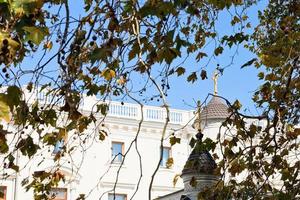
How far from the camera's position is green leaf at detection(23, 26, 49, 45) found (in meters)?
2.95

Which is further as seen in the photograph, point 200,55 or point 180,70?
point 200,55

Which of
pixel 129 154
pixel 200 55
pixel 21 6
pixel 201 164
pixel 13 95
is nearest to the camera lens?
pixel 21 6

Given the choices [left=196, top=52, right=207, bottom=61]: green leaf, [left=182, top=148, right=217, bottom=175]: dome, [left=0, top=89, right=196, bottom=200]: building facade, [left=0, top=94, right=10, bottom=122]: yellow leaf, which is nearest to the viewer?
[left=0, top=94, right=10, bottom=122]: yellow leaf

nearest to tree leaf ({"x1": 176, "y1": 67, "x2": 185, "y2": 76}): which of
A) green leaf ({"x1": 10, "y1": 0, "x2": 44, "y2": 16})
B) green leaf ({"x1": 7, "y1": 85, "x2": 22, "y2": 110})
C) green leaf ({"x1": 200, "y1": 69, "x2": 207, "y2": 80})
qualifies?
green leaf ({"x1": 200, "y1": 69, "x2": 207, "y2": 80})

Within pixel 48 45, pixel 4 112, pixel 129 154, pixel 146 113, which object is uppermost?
pixel 146 113

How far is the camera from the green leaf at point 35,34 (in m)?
2.95

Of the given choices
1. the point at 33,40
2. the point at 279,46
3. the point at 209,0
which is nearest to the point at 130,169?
the point at 279,46

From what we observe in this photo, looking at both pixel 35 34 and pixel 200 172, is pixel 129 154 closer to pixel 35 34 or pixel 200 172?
pixel 200 172

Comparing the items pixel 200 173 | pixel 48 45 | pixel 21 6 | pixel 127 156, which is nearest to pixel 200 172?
pixel 200 173

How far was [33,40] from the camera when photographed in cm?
295

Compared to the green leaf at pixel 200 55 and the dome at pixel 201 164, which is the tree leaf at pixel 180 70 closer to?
the green leaf at pixel 200 55

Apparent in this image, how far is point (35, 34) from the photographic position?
2.96 m

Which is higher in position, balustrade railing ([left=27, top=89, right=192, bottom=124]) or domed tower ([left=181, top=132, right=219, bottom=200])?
balustrade railing ([left=27, top=89, right=192, bottom=124])

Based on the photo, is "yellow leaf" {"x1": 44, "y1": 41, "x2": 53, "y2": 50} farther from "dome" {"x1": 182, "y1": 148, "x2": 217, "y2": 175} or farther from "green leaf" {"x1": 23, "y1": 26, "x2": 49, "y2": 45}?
"dome" {"x1": 182, "y1": 148, "x2": 217, "y2": 175}
